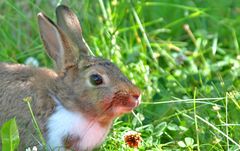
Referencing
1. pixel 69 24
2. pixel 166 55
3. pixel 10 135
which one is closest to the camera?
pixel 10 135

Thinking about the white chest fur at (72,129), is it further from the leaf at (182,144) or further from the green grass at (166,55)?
the leaf at (182,144)

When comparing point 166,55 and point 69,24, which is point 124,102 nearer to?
point 69,24

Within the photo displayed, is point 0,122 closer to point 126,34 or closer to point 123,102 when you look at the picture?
point 123,102

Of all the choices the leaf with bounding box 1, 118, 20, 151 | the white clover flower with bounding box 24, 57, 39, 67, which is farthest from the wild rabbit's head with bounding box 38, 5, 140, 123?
the white clover flower with bounding box 24, 57, 39, 67

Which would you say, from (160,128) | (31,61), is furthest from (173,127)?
(31,61)

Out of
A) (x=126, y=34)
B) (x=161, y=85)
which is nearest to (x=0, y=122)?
(x=161, y=85)

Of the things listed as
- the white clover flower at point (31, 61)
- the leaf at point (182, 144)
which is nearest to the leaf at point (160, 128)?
the leaf at point (182, 144)
